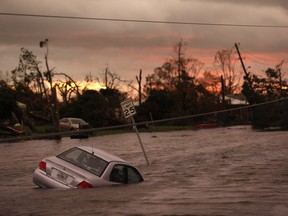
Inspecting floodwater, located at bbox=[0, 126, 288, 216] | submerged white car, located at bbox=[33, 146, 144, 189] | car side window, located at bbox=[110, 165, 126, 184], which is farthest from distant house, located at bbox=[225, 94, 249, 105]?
submerged white car, located at bbox=[33, 146, 144, 189]

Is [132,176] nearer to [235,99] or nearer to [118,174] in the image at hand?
[118,174]

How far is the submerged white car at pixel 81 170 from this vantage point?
15656 mm

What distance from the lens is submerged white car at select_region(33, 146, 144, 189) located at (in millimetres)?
15656

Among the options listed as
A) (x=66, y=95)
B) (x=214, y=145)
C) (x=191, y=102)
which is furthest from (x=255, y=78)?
(x=214, y=145)

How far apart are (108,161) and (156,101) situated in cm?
6990

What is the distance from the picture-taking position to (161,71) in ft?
339

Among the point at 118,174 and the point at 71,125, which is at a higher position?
the point at 71,125

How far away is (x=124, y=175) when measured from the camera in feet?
56.2

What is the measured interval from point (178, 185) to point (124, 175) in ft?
8.18

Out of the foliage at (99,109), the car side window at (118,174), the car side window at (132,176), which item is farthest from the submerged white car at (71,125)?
the car side window at (118,174)

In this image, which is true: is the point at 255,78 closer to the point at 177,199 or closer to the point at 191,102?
the point at 191,102

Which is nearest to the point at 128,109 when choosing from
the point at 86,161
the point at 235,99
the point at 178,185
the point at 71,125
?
the point at 178,185

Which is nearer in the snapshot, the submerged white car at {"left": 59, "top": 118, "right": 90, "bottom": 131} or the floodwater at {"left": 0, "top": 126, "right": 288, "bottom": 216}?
the floodwater at {"left": 0, "top": 126, "right": 288, "bottom": 216}

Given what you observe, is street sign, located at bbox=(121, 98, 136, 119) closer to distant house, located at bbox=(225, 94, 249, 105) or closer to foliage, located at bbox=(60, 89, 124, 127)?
foliage, located at bbox=(60, 89, 124, 127)
